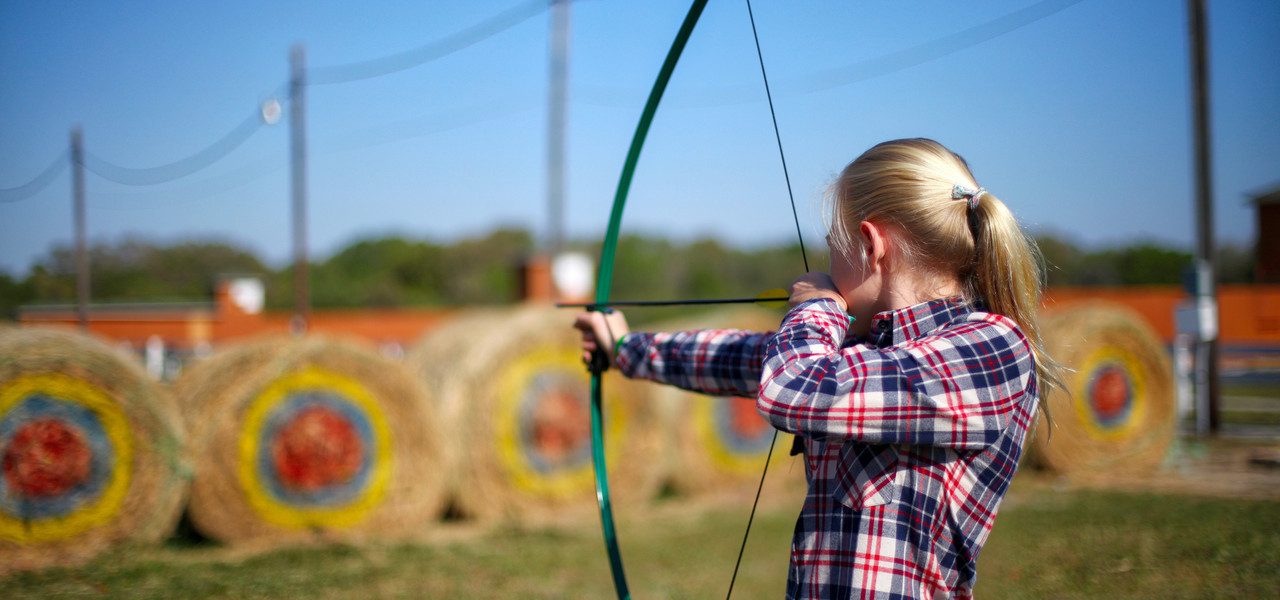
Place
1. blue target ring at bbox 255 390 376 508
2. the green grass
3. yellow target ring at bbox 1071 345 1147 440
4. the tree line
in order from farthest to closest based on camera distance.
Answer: yellow target ring at bbox 1071 345 1147 440, the tree line, blue target ring at bbox 255 390 376 508, the green grass

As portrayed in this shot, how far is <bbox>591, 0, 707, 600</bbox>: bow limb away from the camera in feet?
6.30

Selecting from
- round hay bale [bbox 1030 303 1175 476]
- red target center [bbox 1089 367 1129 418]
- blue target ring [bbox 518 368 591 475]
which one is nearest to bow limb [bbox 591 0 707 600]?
blue target ring [bbox 518 368 591 475]

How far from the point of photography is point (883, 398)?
1137 millimetres

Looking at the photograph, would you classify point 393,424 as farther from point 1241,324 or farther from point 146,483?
point 1241,324

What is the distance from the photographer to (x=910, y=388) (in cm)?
114

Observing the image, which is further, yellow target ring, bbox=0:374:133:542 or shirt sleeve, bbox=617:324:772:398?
yellow target ring, bbox=0:374:133:542

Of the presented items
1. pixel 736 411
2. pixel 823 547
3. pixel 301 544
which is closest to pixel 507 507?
pixel 301 544

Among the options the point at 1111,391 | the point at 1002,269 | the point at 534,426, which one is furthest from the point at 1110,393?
the point at 1002,269

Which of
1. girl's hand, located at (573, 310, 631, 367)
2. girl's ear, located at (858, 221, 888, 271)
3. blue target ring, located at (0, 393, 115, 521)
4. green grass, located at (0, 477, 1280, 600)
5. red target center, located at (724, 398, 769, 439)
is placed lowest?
green grass, located at (0, 477, 1280, 600)

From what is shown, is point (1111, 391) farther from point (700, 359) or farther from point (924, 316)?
point (924, 316)

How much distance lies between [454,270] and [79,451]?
1454 inches

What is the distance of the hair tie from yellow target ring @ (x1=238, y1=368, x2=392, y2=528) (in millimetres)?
4175

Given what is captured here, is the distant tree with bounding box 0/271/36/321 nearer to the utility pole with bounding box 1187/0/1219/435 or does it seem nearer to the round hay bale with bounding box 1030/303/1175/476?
the round hay bale with bounding box 1030/303/1175/476

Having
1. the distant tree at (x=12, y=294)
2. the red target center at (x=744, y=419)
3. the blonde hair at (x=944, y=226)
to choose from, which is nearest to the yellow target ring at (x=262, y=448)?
Answer: the distant tree at (x=12, y=294)
